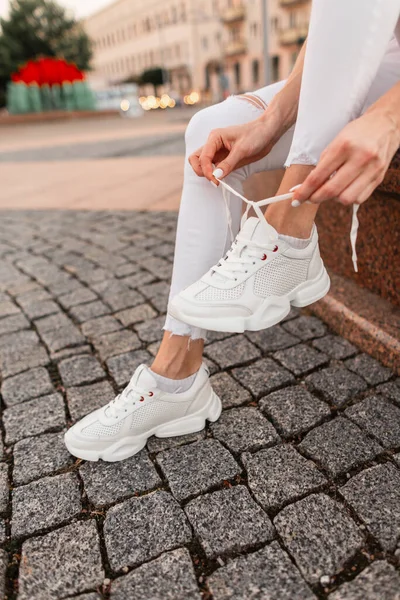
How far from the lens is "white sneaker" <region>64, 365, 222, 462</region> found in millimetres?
1356

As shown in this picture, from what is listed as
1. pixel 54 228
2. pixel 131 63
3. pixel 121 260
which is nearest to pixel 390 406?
pixel 121 260

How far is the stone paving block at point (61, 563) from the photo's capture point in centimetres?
102

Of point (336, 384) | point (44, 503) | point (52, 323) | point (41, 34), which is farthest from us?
point (41, 34)

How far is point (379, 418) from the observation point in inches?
57.1

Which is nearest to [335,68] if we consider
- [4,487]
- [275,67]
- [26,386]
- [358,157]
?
[358,157]

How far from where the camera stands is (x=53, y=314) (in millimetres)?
2406

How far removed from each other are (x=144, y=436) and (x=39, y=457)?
0.32m

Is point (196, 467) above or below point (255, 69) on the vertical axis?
below

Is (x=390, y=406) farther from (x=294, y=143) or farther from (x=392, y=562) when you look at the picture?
(x=294, y=143)

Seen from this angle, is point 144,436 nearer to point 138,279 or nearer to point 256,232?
point 256,232

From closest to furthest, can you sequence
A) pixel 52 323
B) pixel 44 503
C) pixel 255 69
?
pixel 44 503, pixel 52 323, pixel 255 69

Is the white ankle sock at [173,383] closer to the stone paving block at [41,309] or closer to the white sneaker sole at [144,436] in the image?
the white sneaker sole at [144,436]

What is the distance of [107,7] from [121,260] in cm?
7410

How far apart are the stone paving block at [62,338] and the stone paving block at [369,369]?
1119 mm
